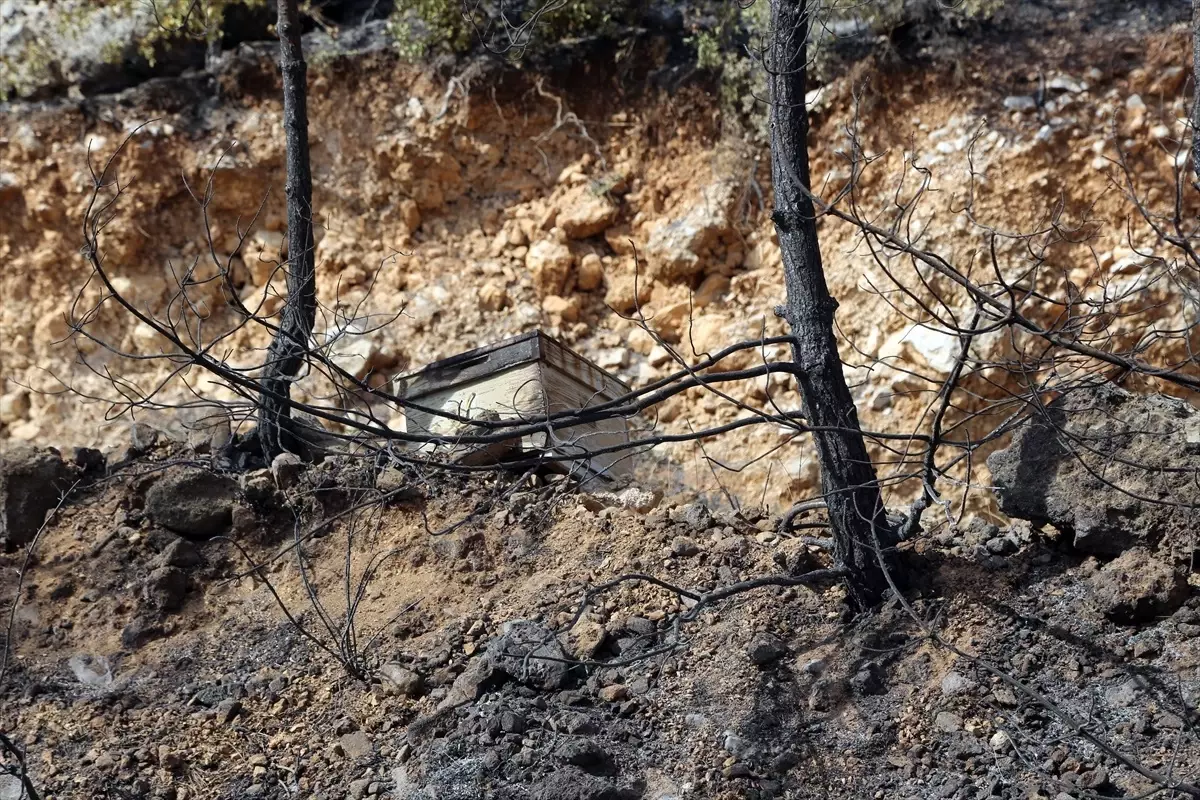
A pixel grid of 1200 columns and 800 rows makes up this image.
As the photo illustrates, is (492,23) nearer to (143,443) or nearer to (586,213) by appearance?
(586,213)

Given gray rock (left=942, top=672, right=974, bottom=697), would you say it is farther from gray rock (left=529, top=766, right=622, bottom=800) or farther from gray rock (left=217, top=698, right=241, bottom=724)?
gray rock (left=217, top=698, right=241, bottom=724)

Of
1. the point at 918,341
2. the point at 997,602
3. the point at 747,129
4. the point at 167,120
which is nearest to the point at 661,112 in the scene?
the point at 747,129

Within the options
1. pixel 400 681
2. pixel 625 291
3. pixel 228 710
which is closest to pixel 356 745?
pixel 400 681

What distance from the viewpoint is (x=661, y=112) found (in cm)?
970

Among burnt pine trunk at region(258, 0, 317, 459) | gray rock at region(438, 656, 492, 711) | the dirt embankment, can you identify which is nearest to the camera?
gray rock at region(438, 656, 492, 711)

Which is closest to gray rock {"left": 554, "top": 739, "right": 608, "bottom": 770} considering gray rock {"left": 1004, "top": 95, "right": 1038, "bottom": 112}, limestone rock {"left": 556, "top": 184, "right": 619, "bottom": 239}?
limestone rock {"left": 556, "top": 184, "right": 619, "bottom": 239}

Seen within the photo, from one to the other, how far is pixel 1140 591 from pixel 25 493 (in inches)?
217

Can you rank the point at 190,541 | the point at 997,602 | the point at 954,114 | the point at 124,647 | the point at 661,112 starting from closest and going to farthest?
the point at 997,602 → the point at 124,647 → the point at 190,541 → the point at 954,114 → the point at 661,112

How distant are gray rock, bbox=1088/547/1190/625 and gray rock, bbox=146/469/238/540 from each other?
429cm

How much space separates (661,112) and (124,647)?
542 centimetres

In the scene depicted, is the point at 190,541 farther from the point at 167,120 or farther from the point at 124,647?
the point at 167,120

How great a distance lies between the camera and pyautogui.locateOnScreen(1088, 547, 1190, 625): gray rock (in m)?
5.34

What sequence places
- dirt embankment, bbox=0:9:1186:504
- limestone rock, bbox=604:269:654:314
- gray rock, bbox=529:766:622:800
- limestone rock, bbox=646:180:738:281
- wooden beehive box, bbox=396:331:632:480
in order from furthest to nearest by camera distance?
limestone rock, bbox=604:269:654:314, limestone rock, bbox=646:180:738:281, dirt embankment, bbox=0:9:1186:504, wooden beehive box, bbox=396:331:632:480, gray rock, bbox=529:766:622:800

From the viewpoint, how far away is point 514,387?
22.8 feet
